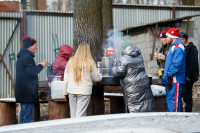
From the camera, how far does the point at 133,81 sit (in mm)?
5254

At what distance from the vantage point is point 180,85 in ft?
17.3

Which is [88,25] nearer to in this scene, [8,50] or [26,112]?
[26,112]

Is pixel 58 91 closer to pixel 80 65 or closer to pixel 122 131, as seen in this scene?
pixel 80 65

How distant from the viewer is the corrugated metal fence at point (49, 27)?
12.3 m

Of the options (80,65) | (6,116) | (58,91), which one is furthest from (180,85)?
(6,116)

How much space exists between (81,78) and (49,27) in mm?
8347

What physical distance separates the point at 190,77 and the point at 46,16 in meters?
8.11

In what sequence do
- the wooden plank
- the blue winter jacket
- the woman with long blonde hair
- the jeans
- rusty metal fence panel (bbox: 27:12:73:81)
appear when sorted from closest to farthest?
the woman with long blonde hair
the blue winter jacket
the jeans
the wooden plank
rusty metal fence panel (bbox: 27:12:73:81)

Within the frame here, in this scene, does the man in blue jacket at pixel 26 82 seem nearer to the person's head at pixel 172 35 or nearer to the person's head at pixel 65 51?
the person's head at pixel 65 51

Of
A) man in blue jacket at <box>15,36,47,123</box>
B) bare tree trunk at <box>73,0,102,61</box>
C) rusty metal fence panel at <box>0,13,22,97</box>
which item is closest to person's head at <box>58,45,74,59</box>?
man in blue jacket at <box>15,36,47,123</box>

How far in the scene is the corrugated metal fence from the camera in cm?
1227

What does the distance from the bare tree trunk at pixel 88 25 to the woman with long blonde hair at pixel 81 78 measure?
1701mm

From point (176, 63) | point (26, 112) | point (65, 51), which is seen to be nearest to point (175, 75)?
point (176, 63)

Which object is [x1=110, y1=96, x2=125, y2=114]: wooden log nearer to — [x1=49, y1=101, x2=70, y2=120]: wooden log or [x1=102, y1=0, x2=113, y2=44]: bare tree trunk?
[x1=49, y1=101, x2=70, y2=120]: wooden log
